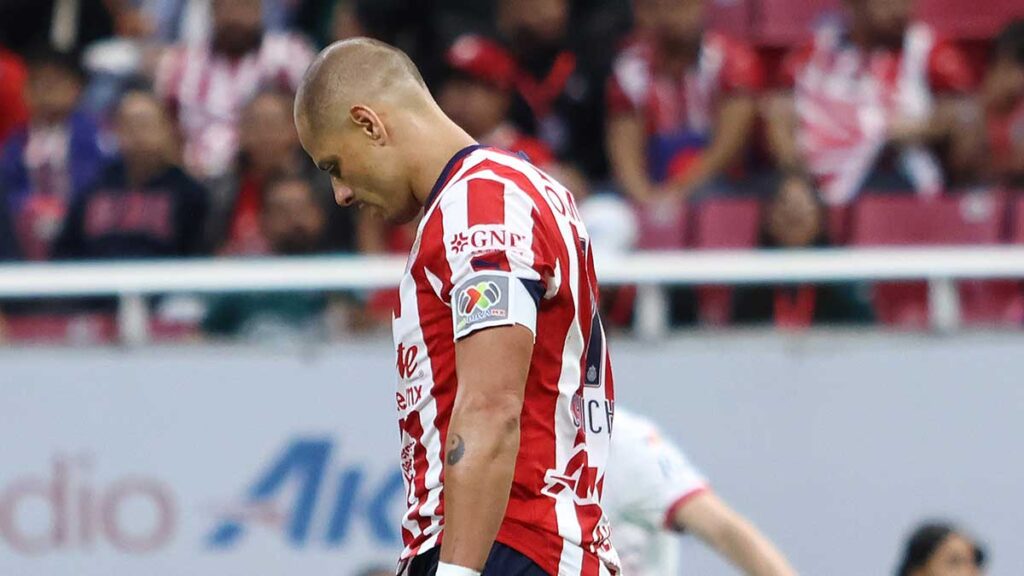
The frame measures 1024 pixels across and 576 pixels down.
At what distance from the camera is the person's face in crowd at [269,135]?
9.17 metres

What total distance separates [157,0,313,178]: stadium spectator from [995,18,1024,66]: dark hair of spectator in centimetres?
357

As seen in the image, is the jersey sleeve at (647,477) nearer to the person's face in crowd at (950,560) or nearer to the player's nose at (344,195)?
the person's face in crowd at (950,560)

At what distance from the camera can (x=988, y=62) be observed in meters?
9.73

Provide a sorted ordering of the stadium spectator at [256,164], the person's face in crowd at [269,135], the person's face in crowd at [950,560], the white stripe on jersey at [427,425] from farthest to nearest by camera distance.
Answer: the person's face in crowd at [269,135] → the stadium spectator at [256,164] → the person's face in crowd at [950,560] → the white stripe on jersey at [427,425]

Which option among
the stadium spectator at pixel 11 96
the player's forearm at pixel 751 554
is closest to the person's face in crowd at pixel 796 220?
the player's forearm at pixel 751 554

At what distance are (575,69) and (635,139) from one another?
58cm

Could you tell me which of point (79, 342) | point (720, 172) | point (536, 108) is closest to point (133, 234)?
point (79, 342)

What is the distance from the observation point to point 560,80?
9.64 metres

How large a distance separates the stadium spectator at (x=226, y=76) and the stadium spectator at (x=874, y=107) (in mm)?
2625

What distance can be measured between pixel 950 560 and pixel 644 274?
67.3 inches

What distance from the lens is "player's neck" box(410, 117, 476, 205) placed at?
367cm

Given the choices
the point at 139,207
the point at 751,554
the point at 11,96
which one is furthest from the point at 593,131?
the point at 751,554

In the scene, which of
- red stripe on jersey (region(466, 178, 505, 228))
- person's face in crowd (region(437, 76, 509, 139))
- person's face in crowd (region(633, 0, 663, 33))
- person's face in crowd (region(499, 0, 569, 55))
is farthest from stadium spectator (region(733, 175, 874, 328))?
red stripe on jersey (region(466, 178, 505, 228))

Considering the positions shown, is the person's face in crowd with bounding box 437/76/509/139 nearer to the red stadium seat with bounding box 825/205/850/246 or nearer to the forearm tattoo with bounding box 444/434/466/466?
A: the red stadium seat with bounding box 825/205/850/246
